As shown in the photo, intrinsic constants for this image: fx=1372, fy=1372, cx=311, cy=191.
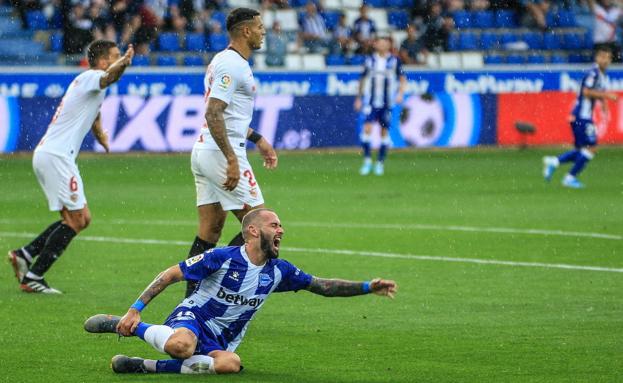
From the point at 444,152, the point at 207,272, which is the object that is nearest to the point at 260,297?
the point at 207,272

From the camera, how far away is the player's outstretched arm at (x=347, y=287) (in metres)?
7.75

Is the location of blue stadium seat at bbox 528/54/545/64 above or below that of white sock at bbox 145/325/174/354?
below

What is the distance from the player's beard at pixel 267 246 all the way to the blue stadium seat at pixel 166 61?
21.9 meters

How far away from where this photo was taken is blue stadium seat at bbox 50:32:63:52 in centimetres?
2903

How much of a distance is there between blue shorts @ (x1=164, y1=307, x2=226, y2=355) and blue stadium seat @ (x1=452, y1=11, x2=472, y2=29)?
26.6 m

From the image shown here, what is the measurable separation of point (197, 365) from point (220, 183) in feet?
7.32

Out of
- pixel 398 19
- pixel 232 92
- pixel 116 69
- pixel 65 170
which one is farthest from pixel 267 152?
pixel 398 19

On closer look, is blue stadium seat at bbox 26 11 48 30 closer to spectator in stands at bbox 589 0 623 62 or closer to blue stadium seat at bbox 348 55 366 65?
blue stadium seat at bbox 348 55 366 65

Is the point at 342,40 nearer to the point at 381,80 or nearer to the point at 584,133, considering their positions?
the point at 381,80

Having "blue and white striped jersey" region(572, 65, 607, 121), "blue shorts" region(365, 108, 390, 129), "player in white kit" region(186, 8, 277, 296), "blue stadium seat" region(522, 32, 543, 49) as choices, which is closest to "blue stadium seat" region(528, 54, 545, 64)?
"blue stadium seat" region(522, 32, 543, 49)

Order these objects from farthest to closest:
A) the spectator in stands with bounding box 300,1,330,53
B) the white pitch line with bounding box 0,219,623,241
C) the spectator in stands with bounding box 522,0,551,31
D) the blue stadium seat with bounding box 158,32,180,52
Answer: the spectator in stands with bounding box 522,0,551,31 < the spectator in stands with bounding box 300,1,330,53 < the blue stadium seat with bounding box 158,32,180,52 < the white pitch line with bounding box 0,219,623,241

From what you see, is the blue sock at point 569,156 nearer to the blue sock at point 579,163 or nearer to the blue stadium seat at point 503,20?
the blue sock at point 579,163

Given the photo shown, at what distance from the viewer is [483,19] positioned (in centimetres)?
3447

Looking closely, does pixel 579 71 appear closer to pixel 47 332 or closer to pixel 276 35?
pixel 276 35
